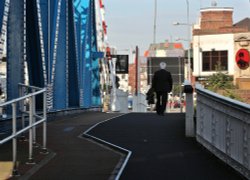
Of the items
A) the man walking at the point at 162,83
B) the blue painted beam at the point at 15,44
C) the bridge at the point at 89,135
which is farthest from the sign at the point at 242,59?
the blue painted beam at the point at 15,44

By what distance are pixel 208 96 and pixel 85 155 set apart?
7.72 feet

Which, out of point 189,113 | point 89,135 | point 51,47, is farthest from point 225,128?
point 51,47

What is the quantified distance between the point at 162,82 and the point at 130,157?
8.70 m

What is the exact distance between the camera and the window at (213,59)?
90062mm

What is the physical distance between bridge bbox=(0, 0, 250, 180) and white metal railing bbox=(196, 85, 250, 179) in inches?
0.5

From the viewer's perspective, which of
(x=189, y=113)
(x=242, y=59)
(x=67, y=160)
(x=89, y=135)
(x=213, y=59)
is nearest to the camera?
(x=67, y=160)

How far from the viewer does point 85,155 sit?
1036cm

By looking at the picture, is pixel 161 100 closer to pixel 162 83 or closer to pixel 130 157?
pixel 162 83

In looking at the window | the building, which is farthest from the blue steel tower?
the window

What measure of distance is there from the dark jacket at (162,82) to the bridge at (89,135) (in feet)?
6.44

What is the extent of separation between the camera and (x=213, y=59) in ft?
300

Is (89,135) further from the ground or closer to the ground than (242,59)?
closer to the ground

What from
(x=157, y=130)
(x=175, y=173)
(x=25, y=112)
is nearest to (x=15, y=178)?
(x=175, y=173)

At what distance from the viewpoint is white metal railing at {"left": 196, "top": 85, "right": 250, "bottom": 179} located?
7.99m
